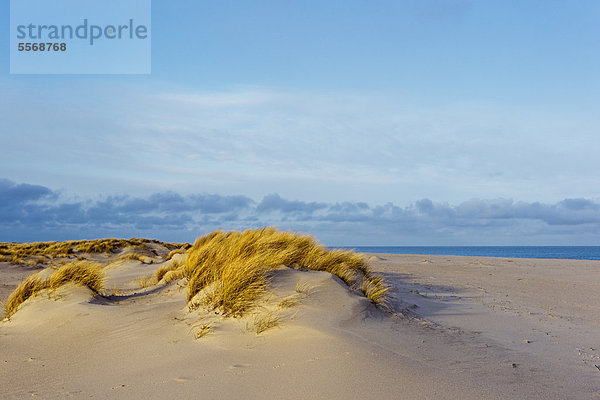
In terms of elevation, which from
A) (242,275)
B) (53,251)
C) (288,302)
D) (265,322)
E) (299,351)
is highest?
(242,275)

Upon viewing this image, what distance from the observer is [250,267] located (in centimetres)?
586

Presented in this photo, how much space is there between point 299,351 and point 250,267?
187cm

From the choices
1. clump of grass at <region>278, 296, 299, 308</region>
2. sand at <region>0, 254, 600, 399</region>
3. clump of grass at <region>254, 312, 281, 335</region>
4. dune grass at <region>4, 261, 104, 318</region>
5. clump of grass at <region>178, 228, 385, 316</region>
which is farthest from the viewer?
dune grass at <region>4, 261, 104, 318</region>

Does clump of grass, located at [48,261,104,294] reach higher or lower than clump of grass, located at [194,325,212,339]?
higher

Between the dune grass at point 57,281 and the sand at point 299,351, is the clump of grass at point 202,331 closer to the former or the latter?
the sand at point 299,351

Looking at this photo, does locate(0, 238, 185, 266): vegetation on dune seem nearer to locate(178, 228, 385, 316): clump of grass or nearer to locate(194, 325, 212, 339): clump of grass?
locate(178, 228, 385, 316): clump of grass

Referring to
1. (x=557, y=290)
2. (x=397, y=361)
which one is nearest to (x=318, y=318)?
(x=397, y=361)

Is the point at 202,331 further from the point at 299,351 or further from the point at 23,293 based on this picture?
the point at 23,293

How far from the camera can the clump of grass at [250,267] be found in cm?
545

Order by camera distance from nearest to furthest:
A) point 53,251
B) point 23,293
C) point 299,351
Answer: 1. point 299,351
2. point 23,293
3. point 53,251

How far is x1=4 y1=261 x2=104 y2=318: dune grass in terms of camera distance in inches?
284

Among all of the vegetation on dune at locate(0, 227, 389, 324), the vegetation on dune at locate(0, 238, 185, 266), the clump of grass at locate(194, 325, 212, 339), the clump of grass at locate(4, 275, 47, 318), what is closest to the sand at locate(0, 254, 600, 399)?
the clump of grass at locate(194, 325, 212, 339)

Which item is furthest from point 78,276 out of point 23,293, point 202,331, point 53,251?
point 53,251

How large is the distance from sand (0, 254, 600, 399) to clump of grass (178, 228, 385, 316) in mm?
206
